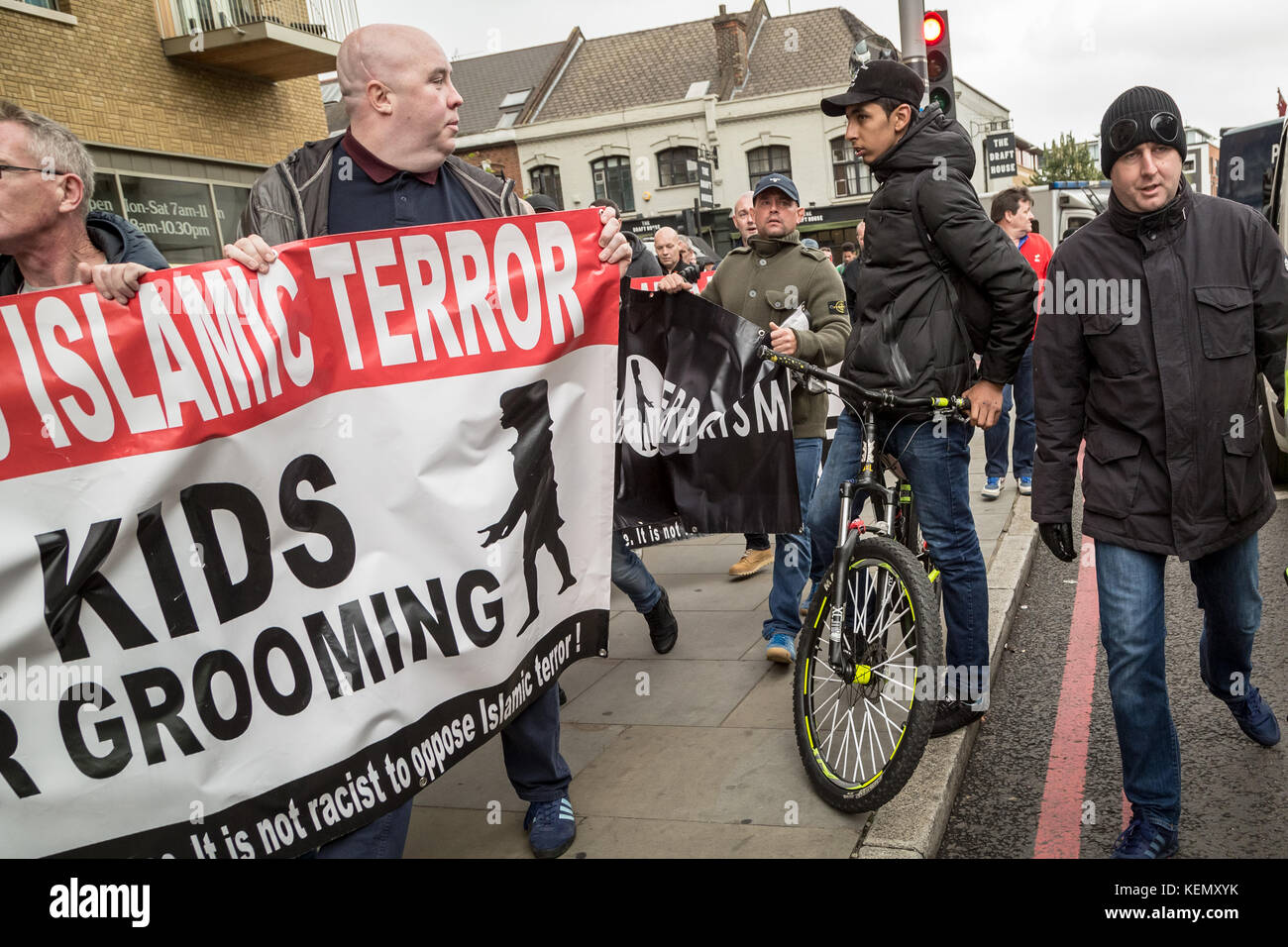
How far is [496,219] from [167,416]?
106 centimetres

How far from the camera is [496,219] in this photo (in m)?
3.07

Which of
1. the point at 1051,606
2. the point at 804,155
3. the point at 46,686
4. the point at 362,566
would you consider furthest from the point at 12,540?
Result: the point at 804,155

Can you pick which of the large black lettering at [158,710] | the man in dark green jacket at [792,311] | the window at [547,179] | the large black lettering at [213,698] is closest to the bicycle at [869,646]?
the man in dark green jacket at [792,311]

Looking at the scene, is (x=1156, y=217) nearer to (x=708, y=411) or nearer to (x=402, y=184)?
(x=708, y=411)

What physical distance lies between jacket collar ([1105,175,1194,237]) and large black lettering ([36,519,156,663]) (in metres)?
2.66

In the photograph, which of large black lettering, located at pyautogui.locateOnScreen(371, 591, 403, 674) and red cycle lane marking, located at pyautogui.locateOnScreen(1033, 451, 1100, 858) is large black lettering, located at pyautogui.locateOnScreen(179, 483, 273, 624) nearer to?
large black lettering, located at pyautogui.locateOnScreen(371, 591, 403, 674)

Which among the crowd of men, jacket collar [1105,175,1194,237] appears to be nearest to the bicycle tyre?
the crowd of men

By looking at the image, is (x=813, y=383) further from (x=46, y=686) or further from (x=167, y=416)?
(x=46, y=686)

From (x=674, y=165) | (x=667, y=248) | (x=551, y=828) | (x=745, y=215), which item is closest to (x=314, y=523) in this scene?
(x=551, y=828)

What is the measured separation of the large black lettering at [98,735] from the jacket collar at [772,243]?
3450mm

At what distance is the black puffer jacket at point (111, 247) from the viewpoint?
2.88 m

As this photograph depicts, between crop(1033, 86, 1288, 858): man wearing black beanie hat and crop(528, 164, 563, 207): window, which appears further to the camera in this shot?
crop(528, 164, 563, 207): window

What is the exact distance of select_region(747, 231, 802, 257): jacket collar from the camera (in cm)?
491

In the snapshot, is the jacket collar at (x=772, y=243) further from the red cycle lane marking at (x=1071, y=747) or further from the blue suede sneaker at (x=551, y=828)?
the blue suede sneaker at (x=551, y=828)
